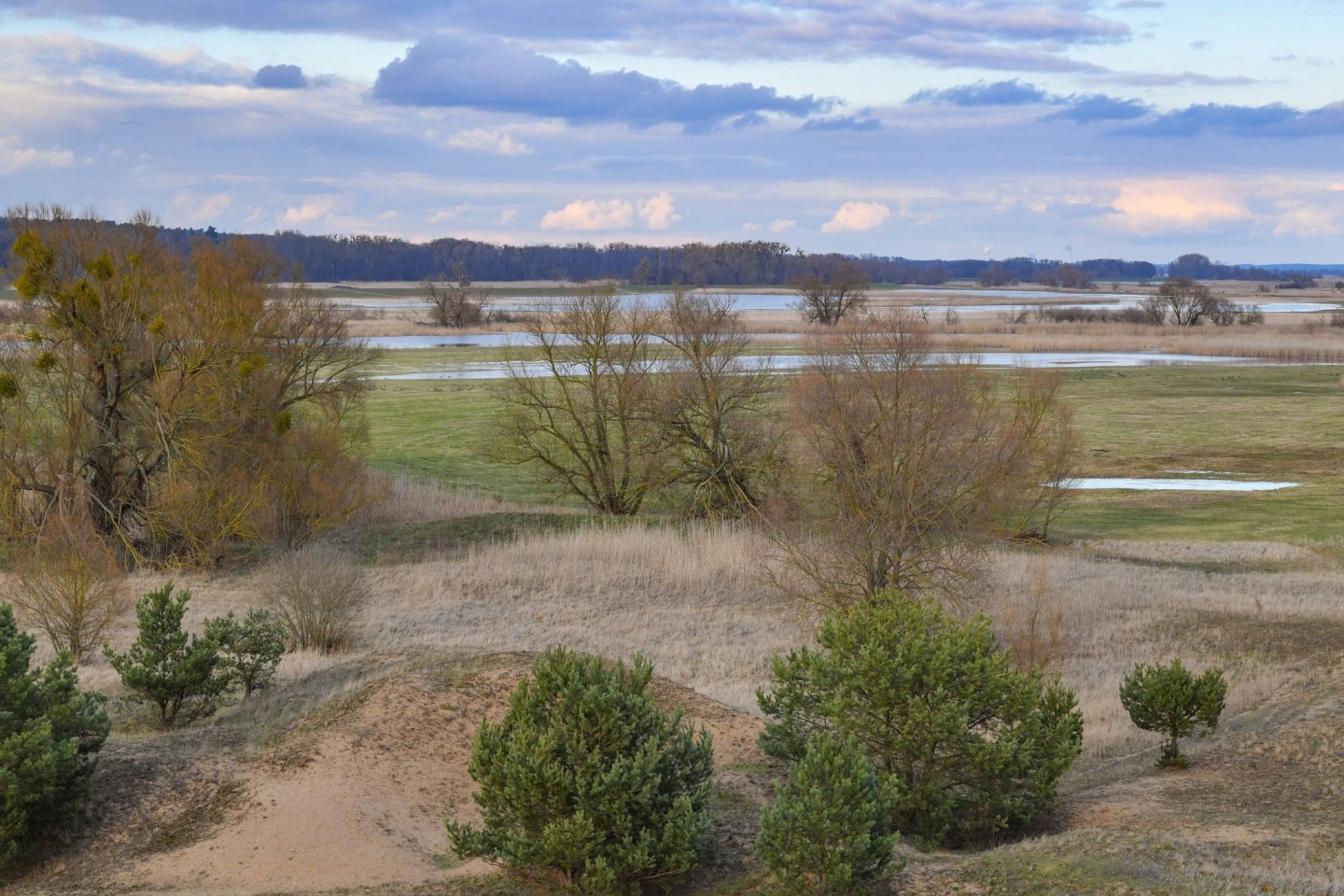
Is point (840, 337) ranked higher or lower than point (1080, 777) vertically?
higher

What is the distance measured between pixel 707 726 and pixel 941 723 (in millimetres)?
3280

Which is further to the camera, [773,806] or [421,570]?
[421,570]

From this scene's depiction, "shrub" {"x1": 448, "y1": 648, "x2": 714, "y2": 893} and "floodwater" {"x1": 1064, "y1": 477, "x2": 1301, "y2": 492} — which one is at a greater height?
"shrub" {"x1": 448, "y1": 648, "x2": 714, "y2": 893}

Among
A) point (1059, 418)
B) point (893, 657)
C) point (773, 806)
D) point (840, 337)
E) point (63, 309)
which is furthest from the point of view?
point (1059, 418)

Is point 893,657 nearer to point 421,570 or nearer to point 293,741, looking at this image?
point 293,741

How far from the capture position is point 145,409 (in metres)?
26.3

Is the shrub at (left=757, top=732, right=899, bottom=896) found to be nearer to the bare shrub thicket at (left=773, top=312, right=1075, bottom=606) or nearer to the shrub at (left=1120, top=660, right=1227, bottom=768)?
the shrub at (left=1120, top=660, right=1227, bottom=768)

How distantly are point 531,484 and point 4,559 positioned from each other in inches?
632

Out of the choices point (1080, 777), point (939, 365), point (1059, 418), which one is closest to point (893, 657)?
point (1080, 777)

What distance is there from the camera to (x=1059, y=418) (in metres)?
29.3

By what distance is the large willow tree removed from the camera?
2484cm

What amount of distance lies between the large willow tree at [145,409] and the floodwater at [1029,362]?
128 ft

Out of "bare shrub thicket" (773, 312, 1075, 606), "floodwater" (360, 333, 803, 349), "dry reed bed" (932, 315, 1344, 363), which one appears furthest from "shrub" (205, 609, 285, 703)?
"floodwater" (360, 333, 803, 349)

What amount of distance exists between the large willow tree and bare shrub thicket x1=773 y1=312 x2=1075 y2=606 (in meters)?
11.7
